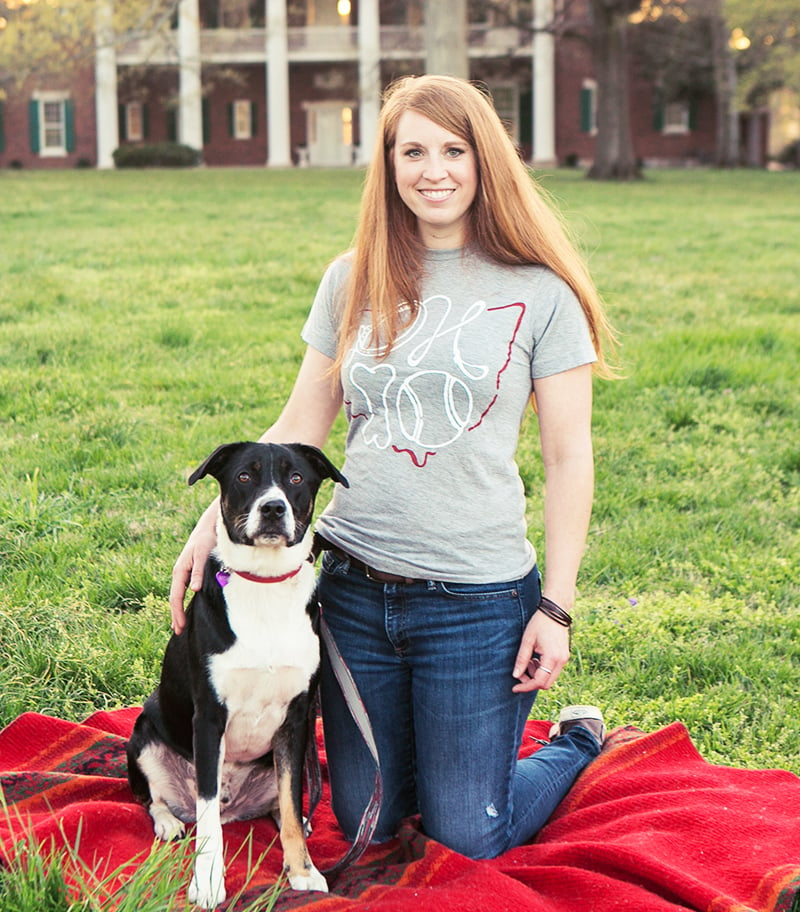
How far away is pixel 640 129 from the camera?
133 feet

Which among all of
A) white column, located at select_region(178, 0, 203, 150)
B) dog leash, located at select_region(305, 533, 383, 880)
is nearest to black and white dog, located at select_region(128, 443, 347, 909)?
dog leash, located at select_region(305, 533, 383, 880)

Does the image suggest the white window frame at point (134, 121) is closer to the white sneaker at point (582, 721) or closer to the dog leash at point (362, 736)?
the white sneaker at point (582, 721)

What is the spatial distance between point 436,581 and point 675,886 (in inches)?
38.2

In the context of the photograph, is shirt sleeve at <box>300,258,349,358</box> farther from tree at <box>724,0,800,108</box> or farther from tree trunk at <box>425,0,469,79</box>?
tree at <box>724,0,800,108</box>

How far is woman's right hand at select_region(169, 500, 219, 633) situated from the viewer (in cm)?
313

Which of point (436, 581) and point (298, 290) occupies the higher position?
point (298, 290)

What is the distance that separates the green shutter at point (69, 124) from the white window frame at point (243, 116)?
17.6 ft

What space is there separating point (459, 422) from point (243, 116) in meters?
38.6

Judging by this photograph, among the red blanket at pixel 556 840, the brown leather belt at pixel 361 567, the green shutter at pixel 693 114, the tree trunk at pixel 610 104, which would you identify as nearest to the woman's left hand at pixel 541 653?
the brown leather belt at pixel 361 567

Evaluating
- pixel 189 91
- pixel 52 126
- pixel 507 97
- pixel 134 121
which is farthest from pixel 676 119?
pixel 52 126

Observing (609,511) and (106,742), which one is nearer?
(106,742)

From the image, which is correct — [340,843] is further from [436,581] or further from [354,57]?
[354,57]

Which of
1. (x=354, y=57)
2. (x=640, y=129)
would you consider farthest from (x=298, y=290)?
(x=640, y=129)

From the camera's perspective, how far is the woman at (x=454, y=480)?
3174 millimetres
